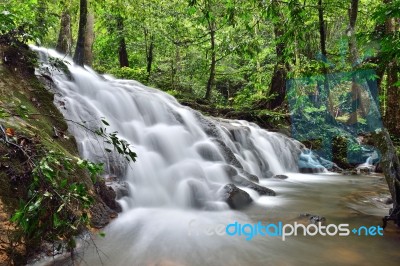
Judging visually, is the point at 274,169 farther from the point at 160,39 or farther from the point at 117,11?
the point at 160,39

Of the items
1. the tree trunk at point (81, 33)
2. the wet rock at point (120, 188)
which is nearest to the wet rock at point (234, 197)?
the wet rock at point (120, 188)

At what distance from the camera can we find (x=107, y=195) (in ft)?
13.8

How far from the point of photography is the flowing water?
328 centimetres

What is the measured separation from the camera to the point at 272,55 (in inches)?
671

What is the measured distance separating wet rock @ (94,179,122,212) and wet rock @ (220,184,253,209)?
1.66 metres

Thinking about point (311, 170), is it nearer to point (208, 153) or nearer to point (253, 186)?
point (208, 153)

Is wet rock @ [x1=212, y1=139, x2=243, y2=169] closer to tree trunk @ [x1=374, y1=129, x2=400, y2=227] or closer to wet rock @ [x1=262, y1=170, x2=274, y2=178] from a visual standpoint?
wet rock @ [x1=262, y1=170, x2=274, y2=178]

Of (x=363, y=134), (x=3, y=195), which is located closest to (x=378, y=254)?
(x=3, y=195)

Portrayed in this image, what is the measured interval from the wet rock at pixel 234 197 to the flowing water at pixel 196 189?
0.11 metres

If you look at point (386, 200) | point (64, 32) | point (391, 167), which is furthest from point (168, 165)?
point (64, 32)

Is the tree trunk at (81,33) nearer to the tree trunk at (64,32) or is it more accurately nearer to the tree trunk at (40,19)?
the tree trunk at (40,19)

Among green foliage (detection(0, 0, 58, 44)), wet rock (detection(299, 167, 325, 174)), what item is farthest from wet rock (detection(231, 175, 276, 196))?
wet rock (detection(299, 167, 325, 174))

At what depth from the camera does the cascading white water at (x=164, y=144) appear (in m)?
5.34

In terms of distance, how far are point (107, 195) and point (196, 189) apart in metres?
1.63
